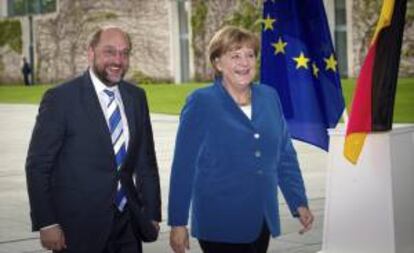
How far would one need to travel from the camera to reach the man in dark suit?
4293 millimetres

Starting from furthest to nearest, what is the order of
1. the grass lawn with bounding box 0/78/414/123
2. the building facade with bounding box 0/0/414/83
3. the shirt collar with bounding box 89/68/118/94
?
the building facade with bounding box 0/0/414/83 → the grass lawn with bounding box 0/78/414/123 → the shirt collar with bounding box 89/68/118/94

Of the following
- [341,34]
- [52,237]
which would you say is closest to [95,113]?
[52,237]

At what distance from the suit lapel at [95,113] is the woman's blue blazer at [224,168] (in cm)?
40

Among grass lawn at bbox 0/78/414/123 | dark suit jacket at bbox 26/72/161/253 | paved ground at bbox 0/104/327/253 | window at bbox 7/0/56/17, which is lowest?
grass lawn at bbox 0/78/414/123

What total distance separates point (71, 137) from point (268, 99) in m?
0.98

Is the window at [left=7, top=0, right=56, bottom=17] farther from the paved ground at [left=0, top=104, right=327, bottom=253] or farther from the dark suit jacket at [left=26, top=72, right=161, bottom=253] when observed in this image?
the dark suit jacket at [left=26, top=72, right=161, bottom=253]

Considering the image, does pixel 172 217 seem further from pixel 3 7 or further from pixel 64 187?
pixel 3 7

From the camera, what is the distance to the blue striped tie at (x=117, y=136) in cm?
446

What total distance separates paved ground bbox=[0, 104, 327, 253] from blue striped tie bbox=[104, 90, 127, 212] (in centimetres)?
282

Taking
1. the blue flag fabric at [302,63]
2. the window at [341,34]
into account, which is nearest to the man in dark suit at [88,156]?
the blue flag fabric at [302,63]

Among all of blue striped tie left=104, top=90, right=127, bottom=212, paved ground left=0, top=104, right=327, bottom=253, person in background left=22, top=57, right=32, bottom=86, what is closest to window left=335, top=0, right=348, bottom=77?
paved ground left=0, top=104, right=327, bottom=253

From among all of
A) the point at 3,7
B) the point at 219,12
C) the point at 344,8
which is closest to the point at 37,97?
the point at 219,12

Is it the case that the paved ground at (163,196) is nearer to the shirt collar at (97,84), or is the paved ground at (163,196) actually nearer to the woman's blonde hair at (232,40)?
the shirt collar at (97,84)

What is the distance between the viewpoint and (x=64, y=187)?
440 centimetres
